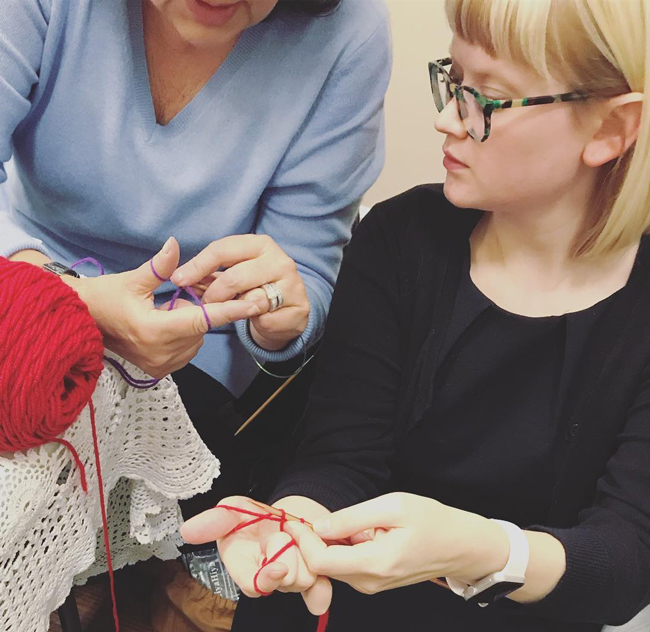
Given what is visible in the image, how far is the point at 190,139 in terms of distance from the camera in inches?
38.4

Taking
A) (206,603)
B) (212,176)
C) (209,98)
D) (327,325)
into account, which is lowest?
(206,603)

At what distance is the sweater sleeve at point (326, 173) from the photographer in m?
1.01

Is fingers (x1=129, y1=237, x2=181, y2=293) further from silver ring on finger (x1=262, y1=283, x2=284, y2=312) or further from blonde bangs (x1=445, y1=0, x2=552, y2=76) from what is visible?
blonde bangs (x1=445, y1=0, x2=552, y2=76)

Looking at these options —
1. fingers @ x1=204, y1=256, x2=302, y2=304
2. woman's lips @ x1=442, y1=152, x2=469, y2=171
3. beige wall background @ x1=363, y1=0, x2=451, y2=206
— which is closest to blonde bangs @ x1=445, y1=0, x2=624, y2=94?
woman's lips @ x1=442, y1=152, x2=469, y2=171

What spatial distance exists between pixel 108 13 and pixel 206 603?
40.3 inches

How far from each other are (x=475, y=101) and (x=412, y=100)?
130 centimetres

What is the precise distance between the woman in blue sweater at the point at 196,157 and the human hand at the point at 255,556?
20 cm

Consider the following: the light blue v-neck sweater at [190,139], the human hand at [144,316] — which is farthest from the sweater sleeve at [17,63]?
the human hand at [144,316]

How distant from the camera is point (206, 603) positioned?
1.30m

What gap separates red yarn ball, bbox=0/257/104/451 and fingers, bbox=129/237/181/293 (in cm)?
13

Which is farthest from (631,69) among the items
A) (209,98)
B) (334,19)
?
(209,98)

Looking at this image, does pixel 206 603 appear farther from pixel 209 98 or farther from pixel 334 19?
pixel 334 19

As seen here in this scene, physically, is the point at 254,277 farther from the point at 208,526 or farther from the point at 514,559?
the point at 514,559

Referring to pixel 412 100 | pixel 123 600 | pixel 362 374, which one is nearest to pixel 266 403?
pixel 362 374
